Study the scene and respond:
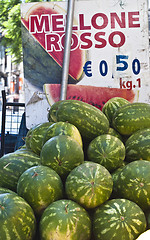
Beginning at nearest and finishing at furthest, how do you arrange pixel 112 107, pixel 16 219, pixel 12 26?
pixel 16 219
pixel 112 107
pixel 12 26

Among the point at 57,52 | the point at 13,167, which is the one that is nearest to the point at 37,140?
the point at 13,167

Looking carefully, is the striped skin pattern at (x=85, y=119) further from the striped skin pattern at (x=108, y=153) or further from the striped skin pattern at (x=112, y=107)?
the striped skin pattern at (x=112, y=107)

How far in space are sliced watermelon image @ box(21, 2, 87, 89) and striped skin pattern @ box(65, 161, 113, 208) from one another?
193 centimetres

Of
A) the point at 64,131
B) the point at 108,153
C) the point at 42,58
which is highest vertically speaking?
the point at 42,58

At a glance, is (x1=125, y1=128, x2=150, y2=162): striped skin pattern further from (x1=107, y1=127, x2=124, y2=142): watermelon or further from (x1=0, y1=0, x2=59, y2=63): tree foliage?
(x1=0, y1=0, x2=59, y2=63): tree foliage

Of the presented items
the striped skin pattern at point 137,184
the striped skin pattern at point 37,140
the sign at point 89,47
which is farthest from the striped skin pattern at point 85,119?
the sign at point 89,47

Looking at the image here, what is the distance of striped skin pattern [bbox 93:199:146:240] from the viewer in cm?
125

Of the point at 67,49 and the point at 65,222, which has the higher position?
the point at 67,49

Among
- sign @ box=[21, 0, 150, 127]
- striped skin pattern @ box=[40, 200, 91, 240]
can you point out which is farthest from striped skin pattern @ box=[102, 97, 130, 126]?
sign @ box=[21, 0, 150, 127]

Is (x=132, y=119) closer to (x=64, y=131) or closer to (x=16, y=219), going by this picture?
(x=64, y=131)

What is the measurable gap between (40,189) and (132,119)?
763 mm

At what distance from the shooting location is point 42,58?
3262 millimetres

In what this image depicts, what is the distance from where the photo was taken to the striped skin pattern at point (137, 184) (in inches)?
54.7

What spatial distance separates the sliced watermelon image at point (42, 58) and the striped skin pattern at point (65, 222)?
6.77 ft
